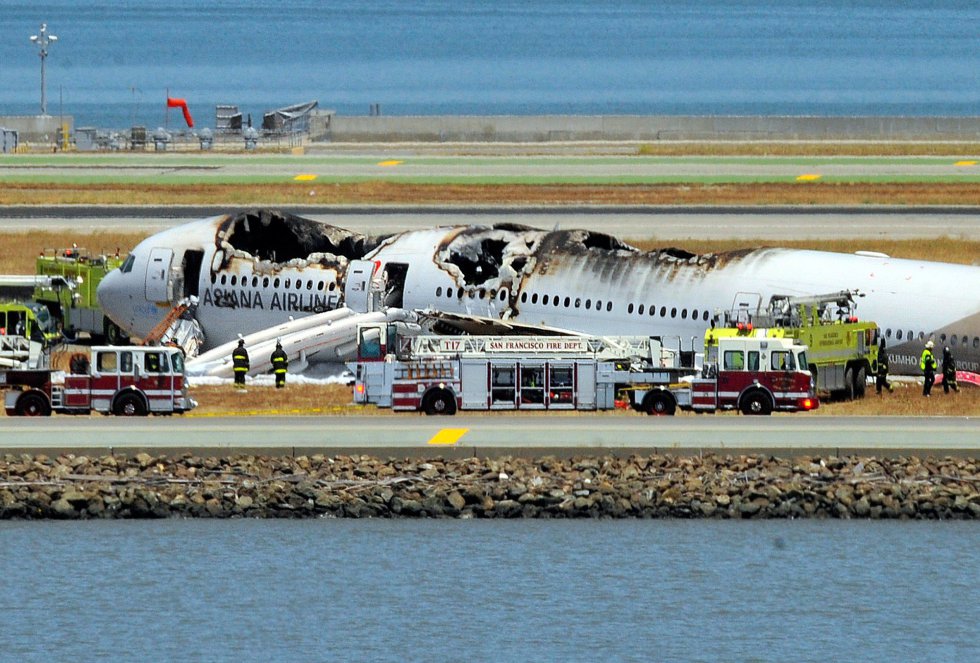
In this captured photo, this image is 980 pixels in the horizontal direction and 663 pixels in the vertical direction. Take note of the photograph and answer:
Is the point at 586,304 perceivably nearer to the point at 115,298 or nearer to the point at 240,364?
the point at 240,364

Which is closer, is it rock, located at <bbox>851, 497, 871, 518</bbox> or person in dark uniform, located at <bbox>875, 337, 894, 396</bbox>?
rock, located at <bbox>851, 497, 871, 518</bbox>

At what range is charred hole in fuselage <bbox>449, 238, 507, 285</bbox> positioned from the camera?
69.4 m

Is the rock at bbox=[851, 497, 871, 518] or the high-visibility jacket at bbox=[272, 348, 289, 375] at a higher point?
the high-visibility jacket at bbox=[272, 348, 289, 375]

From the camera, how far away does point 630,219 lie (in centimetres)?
10681

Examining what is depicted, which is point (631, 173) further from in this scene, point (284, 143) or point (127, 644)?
point (127, 644)

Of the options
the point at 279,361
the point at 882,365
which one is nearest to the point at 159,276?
the point at 279,361

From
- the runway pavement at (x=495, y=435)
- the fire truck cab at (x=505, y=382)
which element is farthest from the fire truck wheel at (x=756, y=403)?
the fire truck cab at (x=505, y=382)

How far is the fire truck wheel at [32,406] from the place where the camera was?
56500 mm

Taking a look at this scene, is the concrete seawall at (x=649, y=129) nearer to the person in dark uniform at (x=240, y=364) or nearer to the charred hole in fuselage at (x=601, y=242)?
the charred hole in fuselage at (x=601, y=242)

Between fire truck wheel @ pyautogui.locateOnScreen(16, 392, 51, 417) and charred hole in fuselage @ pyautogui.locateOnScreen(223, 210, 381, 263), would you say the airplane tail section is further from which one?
fire truck wheel @ pyautogui.locateOnScreen(16, 392, 51, 417)

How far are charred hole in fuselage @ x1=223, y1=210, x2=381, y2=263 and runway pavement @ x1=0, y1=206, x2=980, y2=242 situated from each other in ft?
85.9

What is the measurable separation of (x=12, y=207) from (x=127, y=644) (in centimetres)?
7817

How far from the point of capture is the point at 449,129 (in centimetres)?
15388

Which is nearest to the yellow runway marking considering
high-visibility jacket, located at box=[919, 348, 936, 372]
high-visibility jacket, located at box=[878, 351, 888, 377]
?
high-visibility jacket, located at box=[878, 351, 888, 377]
